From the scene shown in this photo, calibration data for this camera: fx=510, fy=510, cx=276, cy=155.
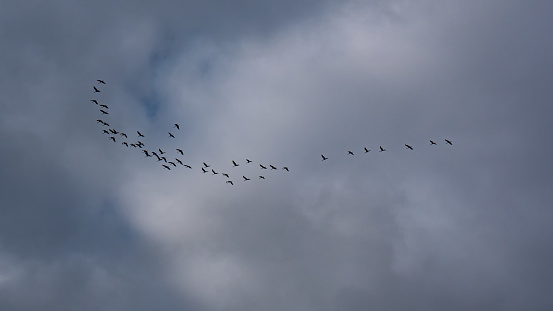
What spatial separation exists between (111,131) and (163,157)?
15.0m

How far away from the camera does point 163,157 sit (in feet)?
452

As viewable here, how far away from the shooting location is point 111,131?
5236 inches

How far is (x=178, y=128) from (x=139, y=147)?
1284cm

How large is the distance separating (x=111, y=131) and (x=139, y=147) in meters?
8.30

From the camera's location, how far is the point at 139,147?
13625 cm

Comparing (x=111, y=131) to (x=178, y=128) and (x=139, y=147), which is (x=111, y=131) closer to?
(x=139, y=147)

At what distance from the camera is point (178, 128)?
132250mm

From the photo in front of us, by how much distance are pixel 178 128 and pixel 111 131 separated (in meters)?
17.7

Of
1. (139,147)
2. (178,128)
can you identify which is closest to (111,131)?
(139,147)
